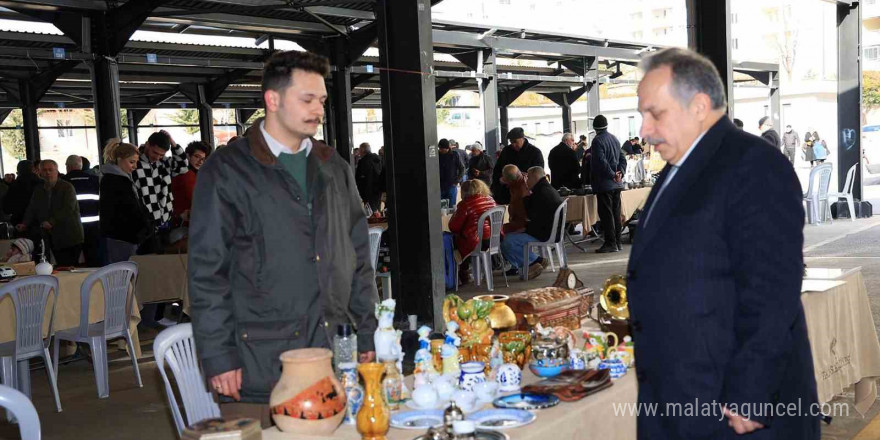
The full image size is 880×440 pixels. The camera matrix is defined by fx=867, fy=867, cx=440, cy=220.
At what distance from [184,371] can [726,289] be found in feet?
6.26

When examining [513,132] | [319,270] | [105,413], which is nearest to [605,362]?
[319,270]

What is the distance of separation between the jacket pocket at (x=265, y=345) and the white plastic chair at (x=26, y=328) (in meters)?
3.10

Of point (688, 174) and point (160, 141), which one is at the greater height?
point (160, 141)

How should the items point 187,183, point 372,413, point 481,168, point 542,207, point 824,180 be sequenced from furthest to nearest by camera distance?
point 481,168
point 824,180
point 542,207
point 187,183
point 372,413

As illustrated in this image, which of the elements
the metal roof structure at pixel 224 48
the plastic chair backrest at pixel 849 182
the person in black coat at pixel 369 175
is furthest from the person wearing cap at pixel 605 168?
the plastic chair backrest at pixel 849 182

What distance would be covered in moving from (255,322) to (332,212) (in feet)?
1.20

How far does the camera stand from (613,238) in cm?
1099

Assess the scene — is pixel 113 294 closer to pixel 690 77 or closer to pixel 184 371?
pixel 184 371

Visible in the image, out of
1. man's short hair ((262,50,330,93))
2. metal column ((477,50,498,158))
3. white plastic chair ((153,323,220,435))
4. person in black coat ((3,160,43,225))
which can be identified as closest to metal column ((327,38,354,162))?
metal column ((477,50,498,158))

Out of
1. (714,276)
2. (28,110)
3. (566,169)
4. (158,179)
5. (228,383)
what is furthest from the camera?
(28,110)

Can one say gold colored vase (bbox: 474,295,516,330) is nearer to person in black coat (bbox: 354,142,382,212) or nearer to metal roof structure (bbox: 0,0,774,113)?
metal roof structure (bbox: 0,0,774,113)

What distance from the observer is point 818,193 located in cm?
1273

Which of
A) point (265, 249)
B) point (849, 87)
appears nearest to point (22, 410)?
point (265, 249)

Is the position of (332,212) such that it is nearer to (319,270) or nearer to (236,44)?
(319,270)
